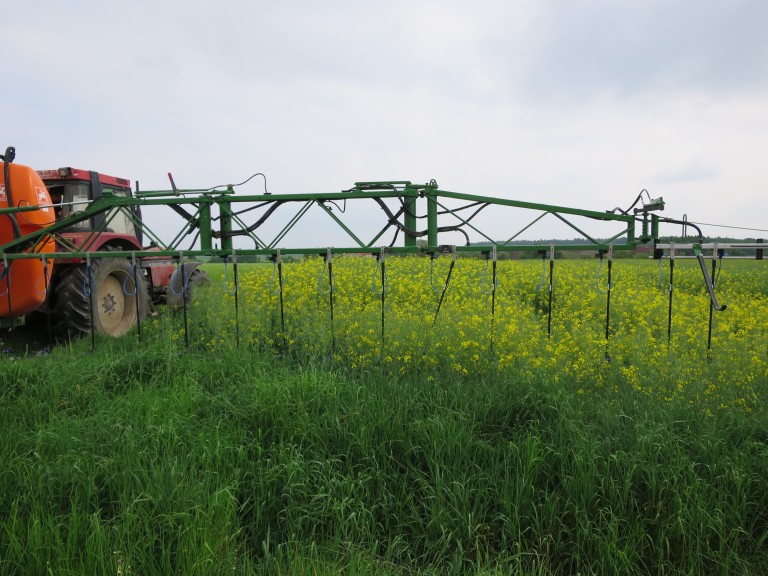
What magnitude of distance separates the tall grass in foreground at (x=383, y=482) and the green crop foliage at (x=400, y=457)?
0.6 inches

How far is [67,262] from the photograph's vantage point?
6723mm

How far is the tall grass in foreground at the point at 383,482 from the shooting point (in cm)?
259

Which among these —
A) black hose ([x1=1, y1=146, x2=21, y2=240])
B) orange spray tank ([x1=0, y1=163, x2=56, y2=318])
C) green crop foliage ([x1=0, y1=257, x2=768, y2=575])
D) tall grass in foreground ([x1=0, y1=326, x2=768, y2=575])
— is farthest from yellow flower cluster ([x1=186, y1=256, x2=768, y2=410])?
black hose ([x1=1, y1=146, x2=21, y2=240])

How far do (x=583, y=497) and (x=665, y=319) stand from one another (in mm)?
4009

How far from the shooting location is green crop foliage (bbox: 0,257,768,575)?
104 inches

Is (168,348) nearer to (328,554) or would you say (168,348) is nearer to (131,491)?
(131,491)

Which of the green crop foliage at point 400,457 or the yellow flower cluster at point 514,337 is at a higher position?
the yellow flower cluster at point 514,337

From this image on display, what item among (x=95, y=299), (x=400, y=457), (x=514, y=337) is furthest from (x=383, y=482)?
(x=95, y=299)

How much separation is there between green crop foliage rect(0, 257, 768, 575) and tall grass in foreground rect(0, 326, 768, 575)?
2cm

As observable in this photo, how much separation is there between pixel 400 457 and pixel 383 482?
0.97 feet

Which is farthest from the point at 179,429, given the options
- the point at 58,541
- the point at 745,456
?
the point at 745,456

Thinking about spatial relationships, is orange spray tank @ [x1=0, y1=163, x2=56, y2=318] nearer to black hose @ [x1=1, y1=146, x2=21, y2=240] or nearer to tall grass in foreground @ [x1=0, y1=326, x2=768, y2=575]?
black hose @ [x1=1, y1=146, x2=21, y2=240]

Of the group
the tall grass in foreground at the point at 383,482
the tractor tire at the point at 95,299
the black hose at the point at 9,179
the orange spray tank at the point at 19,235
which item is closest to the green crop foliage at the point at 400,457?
the tall grass in foreground at the point at 383,482

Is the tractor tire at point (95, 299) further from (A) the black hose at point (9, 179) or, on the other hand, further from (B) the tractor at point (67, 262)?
(A) the black hose at point (9, 179)
